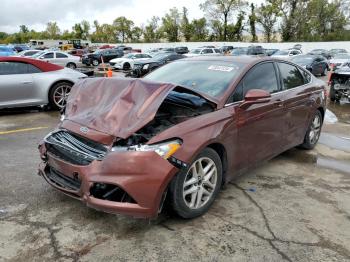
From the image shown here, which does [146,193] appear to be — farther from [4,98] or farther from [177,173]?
[4,98]

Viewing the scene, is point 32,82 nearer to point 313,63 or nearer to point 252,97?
point 252,97

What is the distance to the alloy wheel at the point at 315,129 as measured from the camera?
6.19 m

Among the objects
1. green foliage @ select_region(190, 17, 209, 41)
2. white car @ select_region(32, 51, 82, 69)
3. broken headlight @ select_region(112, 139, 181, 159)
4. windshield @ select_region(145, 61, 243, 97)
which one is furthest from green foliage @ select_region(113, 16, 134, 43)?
broken headlight @ select_region(112, 139, 181, 159)

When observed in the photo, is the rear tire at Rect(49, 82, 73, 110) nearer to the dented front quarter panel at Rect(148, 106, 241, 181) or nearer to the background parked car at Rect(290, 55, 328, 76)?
the dented front quarter panel at Rect(148, 106, 241, 181)

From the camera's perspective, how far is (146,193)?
126 inches

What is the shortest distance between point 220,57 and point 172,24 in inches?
3239

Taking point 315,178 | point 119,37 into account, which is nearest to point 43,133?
point 315,178

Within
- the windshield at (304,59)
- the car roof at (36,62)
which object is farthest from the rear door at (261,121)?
the windshield at (304,59)

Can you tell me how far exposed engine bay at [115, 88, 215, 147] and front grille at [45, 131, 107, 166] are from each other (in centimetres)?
48

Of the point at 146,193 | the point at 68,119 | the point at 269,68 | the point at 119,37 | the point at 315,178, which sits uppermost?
the point at 119,37

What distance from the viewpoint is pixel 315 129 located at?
6355mm

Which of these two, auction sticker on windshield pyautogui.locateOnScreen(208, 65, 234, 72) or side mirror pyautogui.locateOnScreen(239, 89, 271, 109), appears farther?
auction sticker on windshield pyautogui.locateOnScreen(208, 65, 234, 72)

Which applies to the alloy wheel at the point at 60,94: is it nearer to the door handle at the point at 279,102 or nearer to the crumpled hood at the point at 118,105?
the crumpled hood at the point at 118,105

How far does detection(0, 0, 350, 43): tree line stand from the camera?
6812 cm
